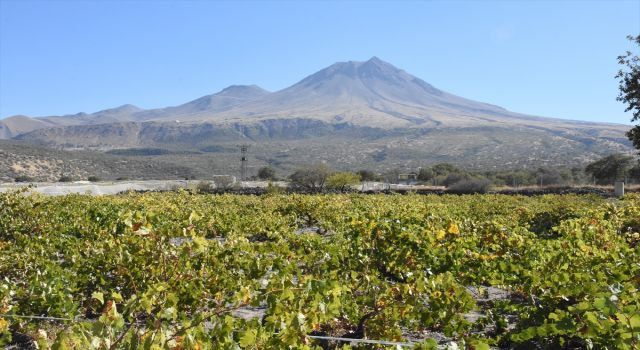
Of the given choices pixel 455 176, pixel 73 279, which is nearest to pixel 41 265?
pixel 73 279

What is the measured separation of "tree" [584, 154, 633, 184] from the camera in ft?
141

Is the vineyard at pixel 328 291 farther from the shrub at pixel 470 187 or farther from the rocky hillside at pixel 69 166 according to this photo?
the rocky hillside at pixel 69 166

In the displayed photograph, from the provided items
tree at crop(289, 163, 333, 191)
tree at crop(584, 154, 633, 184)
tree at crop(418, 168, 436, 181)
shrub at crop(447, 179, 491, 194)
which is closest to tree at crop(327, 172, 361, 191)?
tree at crop(289, 163, 333, 191)

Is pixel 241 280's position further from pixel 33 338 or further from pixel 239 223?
pixel 239 223

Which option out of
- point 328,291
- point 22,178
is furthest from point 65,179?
point 328,291

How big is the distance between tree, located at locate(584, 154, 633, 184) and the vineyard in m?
39.4

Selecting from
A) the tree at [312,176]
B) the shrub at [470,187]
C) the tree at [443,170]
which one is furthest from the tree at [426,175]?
the shrub at [470,187]

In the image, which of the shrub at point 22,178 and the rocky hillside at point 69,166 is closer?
the shrub at point 22,178

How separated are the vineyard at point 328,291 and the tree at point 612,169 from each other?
3942 cm

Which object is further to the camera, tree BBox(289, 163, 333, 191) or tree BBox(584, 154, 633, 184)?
tree BBox(289, 163, 333, 191)

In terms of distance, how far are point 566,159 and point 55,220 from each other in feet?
288

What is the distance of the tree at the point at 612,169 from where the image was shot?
4284cm

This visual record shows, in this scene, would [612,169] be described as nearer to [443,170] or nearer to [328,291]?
[443,170]

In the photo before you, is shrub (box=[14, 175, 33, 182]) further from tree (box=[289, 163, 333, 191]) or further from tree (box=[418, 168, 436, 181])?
tree (box=[418, 168, 436, 181])
